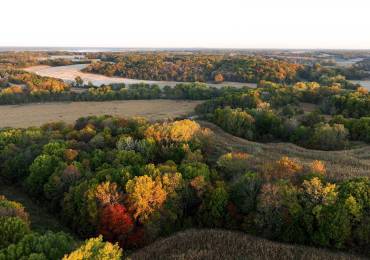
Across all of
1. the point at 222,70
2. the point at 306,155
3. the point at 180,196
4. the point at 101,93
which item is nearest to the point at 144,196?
the point at 180,196

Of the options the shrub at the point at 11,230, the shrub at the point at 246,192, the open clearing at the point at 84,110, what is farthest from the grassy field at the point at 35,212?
the open clearing at the point at 84,110

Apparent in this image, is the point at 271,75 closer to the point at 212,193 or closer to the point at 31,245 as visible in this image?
the point at 212,193

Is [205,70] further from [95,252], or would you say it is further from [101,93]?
[95,252]

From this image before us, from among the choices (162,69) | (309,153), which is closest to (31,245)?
(309,153)

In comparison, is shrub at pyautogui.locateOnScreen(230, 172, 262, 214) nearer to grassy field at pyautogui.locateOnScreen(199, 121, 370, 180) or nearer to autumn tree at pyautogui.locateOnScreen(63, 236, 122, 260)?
grassy field at pyautogui.locateOnScreen(199, 121, 370, 180)

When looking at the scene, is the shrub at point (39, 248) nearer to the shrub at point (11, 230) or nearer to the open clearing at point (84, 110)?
the shrub at point (11, 230)
